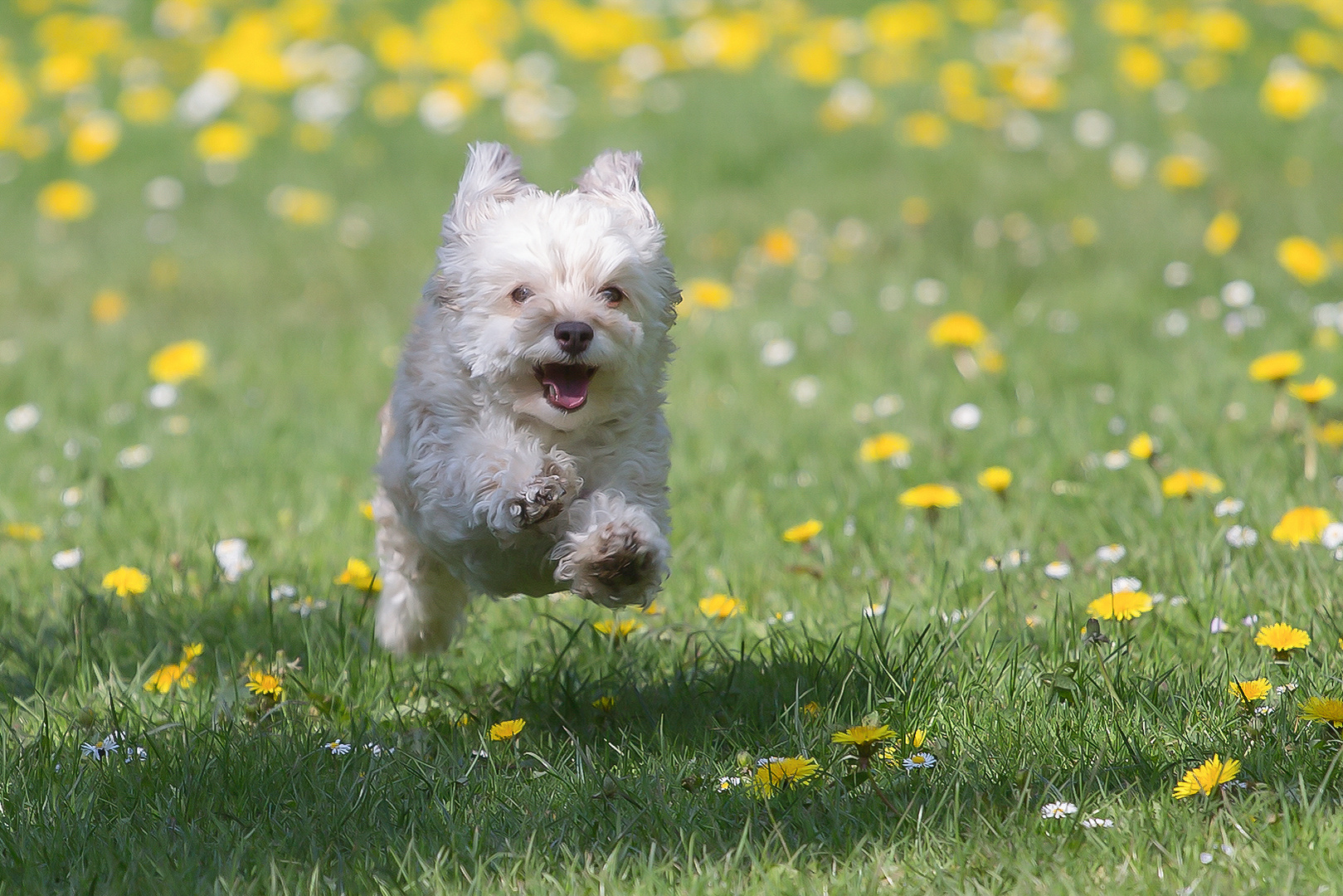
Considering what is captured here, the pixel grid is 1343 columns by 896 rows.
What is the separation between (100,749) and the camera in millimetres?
3041

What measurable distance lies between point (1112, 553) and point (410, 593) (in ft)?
6.12

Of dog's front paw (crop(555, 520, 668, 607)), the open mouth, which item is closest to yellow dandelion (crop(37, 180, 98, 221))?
the open mouth

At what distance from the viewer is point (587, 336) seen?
285 cm

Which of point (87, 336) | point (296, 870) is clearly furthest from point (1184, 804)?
point (87, 336)

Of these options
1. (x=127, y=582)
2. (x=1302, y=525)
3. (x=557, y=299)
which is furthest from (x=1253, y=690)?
(x=127, y=582)

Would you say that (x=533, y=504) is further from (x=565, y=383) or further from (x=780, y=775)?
(x=780, y=775)

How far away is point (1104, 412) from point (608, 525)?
9.51ft

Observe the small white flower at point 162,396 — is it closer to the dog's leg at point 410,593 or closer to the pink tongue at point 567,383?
the dog's leg at point 410,593

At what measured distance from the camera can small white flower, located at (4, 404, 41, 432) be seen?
18.1 ft

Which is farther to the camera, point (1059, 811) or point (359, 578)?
point (359, 578)

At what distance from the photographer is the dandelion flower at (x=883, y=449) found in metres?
4.48

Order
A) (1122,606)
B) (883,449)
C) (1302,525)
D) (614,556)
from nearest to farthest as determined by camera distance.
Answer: (614,556), (1122,606), (1302,525), (883,449)

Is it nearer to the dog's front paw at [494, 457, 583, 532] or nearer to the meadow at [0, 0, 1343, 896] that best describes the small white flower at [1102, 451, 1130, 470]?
the meadow at [0, 0, 1343, 896]

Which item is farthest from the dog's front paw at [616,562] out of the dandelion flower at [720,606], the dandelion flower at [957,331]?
the dandelion flower at [957,331]
